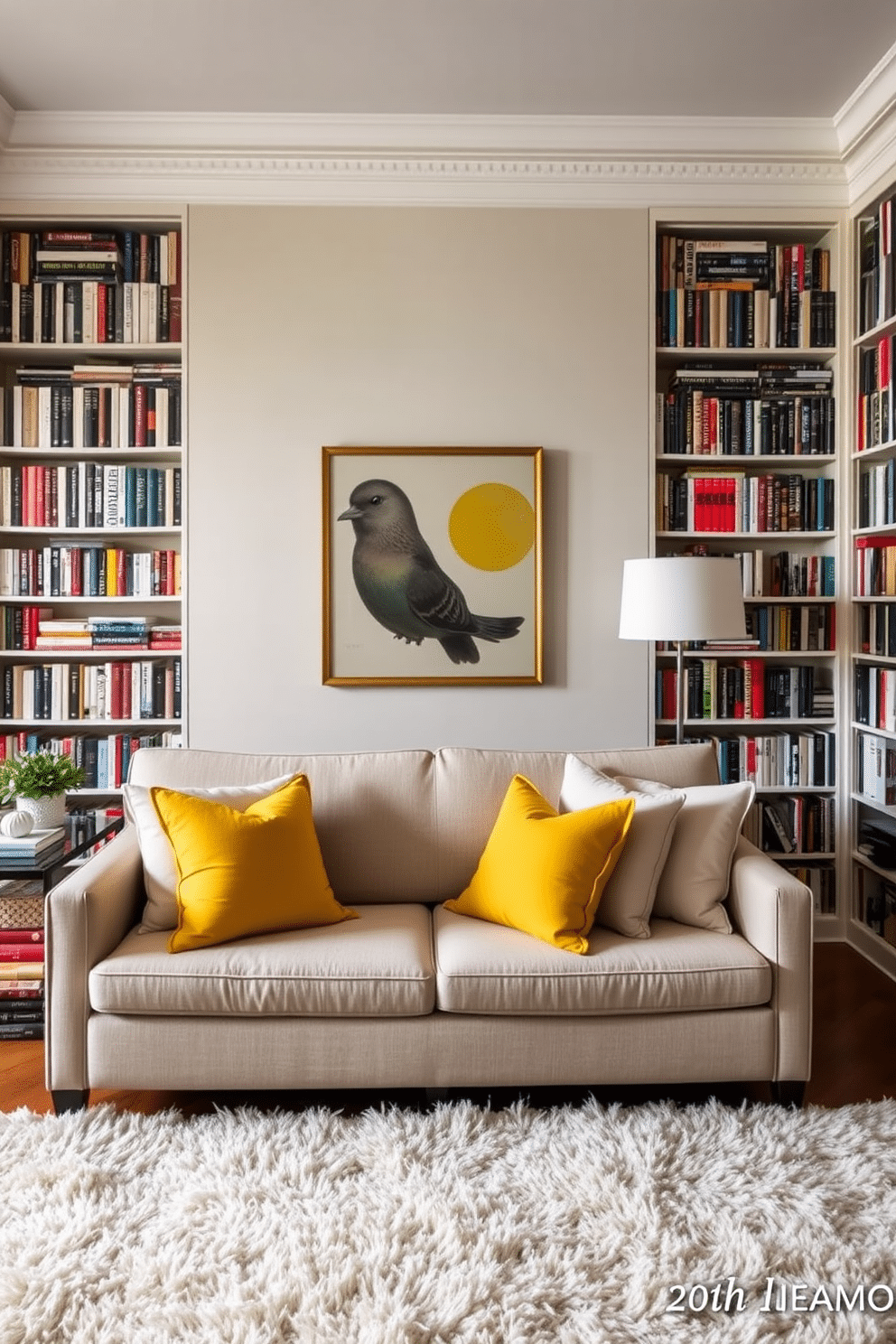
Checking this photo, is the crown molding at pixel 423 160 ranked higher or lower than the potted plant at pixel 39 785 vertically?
higher

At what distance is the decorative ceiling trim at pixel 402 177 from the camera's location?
11.7 feet

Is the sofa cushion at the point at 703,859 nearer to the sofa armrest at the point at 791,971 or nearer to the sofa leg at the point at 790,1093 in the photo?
the sofa armrest at the point at 791,971

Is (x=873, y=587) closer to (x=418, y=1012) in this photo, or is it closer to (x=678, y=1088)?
(x=678, y=1088)

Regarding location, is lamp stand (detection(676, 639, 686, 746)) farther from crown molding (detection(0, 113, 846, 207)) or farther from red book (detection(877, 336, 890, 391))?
crown molding (detection(0, 113, 846, 207))

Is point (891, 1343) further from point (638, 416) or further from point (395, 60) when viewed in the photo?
point (395, 60)

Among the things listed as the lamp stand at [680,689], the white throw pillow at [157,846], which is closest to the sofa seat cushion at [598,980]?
the white throw pillow at [157,846]

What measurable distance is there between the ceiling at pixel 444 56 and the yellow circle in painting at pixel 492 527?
138cm

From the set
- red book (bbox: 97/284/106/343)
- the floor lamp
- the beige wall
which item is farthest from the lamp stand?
red book (bbox: 97/284/106/343)

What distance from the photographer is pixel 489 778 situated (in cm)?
290

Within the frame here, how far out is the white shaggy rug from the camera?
5.49 feet

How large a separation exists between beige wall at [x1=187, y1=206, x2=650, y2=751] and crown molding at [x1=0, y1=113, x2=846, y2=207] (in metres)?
0.09

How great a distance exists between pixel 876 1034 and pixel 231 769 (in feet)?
6.90

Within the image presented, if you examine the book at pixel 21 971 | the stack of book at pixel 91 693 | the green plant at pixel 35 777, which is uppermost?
the stack of book at pixel 91 693

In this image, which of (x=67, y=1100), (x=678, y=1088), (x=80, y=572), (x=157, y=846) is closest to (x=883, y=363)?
(x=678, y=1088)
